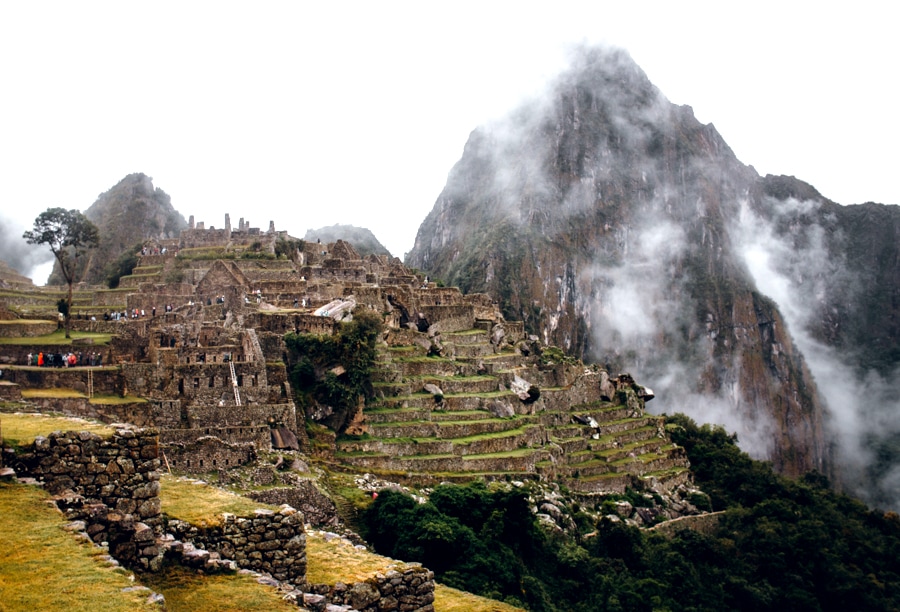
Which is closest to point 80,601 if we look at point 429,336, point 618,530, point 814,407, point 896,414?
point 618,530

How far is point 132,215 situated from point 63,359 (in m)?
68.6

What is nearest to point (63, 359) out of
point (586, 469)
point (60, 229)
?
point (60, 229)

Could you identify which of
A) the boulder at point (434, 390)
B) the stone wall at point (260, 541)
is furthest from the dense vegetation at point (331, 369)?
the stone wall at point (260, 541)

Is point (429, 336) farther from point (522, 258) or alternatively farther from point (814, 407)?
point (814, 407)

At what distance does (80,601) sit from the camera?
6.52 metres

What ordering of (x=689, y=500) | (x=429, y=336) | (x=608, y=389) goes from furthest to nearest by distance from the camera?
(x=608, y=389)
(x=689, y=500)
(x=429, y=336)

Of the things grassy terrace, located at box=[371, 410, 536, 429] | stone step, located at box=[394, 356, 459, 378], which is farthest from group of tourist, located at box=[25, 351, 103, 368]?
stone step, located at box=[394, 356, 459, 378]

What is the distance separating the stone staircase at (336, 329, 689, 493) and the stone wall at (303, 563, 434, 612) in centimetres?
2133

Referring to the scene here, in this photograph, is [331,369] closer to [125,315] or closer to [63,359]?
[63,359]

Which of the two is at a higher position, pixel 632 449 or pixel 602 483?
pixel 632 449

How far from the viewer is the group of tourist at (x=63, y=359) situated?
2930 cm

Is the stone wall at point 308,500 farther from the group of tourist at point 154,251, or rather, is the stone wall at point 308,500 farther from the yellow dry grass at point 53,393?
the group of tourist at point 154,251

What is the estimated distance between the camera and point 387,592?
970cm

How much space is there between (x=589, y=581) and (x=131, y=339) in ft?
73.2
